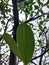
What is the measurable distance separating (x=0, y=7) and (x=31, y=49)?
316cm

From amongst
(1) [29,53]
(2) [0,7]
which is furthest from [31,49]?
(2) [0,7]

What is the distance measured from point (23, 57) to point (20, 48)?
0.02 m

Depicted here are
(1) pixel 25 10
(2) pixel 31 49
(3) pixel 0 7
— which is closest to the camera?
(2) pixel 31 49

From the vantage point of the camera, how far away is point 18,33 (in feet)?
0.99

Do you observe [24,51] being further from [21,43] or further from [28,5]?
[28,5]

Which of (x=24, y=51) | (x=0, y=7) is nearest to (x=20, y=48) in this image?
(x=24, y=51)

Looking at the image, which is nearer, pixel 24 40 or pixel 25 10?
pixel 24 40

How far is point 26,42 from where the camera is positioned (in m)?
0.30

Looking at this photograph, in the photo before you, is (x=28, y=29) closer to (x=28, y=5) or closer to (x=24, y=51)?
(x=24, y=51)

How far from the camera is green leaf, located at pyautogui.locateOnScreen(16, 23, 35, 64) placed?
11.6 inches

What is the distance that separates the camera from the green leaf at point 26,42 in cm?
30

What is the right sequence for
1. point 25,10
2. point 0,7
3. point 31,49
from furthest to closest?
point 25,10 → point 0,7 → point 31,49

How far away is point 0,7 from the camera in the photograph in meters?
3.39

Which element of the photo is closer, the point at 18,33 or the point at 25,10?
the point at 18,33
